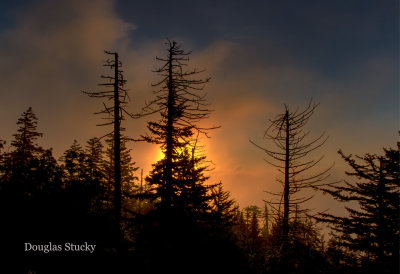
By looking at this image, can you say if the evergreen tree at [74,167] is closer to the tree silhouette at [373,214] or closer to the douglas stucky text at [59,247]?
the douglas stucky text at [59,247]

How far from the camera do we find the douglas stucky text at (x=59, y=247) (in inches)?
367

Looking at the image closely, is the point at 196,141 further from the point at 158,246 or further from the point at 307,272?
the point at 307,272

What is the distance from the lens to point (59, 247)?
966cm

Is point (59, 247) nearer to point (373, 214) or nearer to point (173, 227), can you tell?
point (173, 227)

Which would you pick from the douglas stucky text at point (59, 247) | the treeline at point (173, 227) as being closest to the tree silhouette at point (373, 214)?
the treeline at point (173, 227)

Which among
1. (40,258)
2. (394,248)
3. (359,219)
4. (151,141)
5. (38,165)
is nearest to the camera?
(40,258)

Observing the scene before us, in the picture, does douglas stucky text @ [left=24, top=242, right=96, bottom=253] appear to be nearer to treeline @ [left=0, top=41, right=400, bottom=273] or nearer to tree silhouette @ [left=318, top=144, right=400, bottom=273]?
treeline @ [left=0, top=41, right=400, bottom=273]

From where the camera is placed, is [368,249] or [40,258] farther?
[368,249]

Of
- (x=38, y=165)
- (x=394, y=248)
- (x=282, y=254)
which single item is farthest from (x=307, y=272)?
(x=38, y=165)

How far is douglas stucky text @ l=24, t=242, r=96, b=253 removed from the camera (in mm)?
9312

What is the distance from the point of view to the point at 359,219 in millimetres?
11656

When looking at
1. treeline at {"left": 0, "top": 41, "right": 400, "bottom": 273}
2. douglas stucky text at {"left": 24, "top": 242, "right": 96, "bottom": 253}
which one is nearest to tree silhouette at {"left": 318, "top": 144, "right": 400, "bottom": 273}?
treeline at {"left": 0, "top": 41, "right": 400, "bottom": 273}

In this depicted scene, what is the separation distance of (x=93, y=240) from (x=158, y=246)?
152 inches

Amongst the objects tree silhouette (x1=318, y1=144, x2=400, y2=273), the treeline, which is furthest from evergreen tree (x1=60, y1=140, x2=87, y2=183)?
tree silhouette (x1=318, y1=144, x2=400, y2=273)
